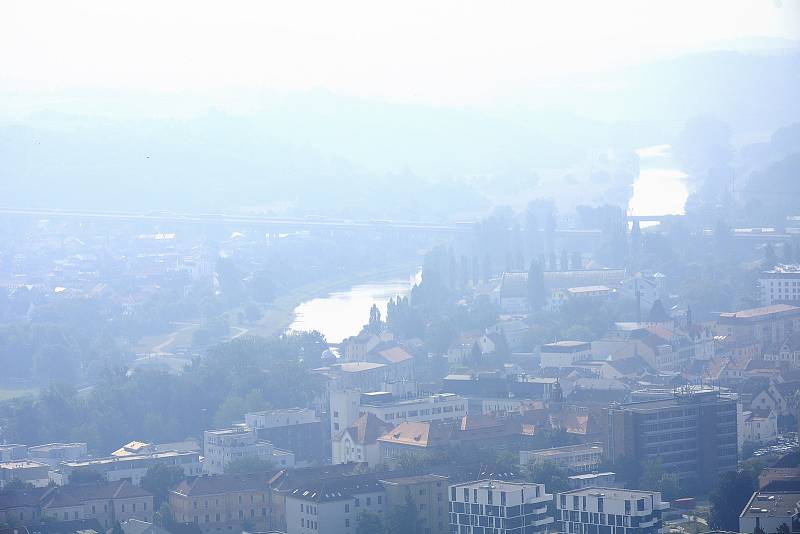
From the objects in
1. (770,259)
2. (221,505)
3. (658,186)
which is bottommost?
(221,505)

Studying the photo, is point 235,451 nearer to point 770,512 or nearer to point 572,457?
point 572,457

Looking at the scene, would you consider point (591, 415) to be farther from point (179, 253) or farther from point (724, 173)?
point (724, 173)

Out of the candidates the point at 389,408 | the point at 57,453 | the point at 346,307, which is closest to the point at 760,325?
the point at 389,408

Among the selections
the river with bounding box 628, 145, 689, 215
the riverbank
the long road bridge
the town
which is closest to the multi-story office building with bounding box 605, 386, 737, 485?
the town

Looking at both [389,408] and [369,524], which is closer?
[369,524]

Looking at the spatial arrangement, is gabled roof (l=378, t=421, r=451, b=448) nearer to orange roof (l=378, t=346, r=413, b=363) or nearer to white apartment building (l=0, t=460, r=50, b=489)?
white apartment building (l=0, t=460, r=50, b=489)

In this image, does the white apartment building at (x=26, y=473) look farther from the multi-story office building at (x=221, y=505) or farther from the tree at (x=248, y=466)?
the multi-story office building at (x=221, y=505)

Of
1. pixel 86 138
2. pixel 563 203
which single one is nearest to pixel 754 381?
pixel 563 203
